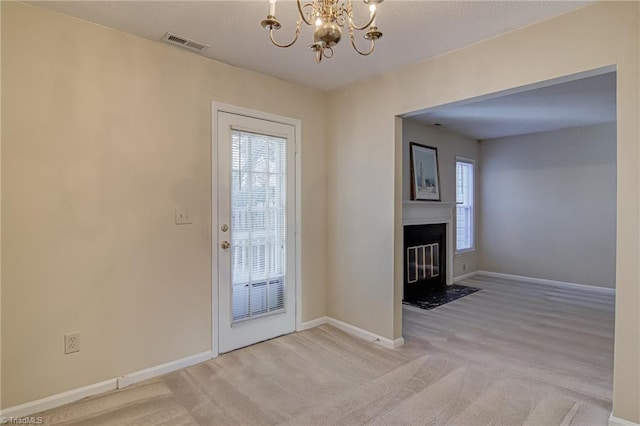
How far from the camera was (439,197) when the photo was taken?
5.48m

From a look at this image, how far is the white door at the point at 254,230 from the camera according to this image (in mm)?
2914

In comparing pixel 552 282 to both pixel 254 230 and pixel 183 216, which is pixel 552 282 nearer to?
pixel 254 230

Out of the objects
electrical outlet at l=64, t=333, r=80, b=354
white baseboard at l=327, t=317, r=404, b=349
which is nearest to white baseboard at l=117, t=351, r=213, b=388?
electrical outlet at l=64, t=333, r=80, b=354

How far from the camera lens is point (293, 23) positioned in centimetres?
227

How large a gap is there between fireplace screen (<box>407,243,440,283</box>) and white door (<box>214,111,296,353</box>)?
2.23 m

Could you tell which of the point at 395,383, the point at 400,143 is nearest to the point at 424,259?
the point at 400,143

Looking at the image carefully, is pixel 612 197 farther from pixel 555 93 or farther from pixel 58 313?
pixel 58 313

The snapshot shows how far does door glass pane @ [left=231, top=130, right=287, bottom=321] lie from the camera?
2.99m

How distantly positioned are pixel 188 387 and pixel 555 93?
4.46 meters

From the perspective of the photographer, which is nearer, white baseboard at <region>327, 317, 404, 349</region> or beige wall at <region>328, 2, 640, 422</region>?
beige wall at <region>328, 2, 640, 422</region>

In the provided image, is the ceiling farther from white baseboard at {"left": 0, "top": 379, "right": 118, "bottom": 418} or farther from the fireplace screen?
the fireplace screen

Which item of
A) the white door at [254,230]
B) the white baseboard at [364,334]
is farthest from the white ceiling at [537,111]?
the white baseboard at [364,334]

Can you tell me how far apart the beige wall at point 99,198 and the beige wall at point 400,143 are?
4.18ft

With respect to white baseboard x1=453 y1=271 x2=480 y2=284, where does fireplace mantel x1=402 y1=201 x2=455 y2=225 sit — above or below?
above
